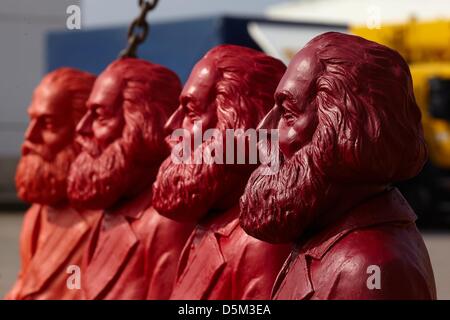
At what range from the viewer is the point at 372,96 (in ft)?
9.28

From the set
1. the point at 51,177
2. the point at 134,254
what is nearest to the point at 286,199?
the point at 134,254

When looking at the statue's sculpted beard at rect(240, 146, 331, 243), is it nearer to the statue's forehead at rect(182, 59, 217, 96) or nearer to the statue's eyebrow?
the statue's eyebrow

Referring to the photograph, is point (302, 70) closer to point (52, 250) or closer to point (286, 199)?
point (286, 199)

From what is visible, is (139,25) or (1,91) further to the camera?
(1,91)

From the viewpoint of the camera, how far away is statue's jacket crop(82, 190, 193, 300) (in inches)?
162

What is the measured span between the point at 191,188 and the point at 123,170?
698 mm

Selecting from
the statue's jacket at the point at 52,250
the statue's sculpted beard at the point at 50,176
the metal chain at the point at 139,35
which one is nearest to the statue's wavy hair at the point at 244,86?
the metal chain at the point at 139,35

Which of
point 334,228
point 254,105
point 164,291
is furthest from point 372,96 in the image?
point 164,291

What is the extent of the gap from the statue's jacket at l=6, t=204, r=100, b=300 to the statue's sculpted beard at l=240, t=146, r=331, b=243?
1.76 meters

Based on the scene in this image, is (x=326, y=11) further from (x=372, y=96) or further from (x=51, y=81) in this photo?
(x=372, y=96)

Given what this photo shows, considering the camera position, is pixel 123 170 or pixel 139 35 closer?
pixel 123 170

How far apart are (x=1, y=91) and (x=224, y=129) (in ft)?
32.8

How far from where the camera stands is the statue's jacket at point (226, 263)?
342cm

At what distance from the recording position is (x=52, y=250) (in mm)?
4859
